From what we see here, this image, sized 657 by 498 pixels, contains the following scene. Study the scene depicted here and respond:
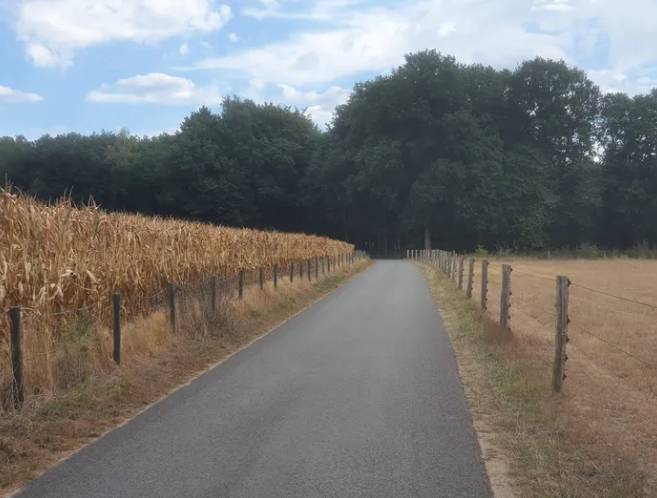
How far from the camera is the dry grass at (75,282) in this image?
8.06 meters

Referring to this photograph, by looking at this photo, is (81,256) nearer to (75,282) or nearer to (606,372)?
(75,282)

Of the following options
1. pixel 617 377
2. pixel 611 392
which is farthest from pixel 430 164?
pixel 611 392

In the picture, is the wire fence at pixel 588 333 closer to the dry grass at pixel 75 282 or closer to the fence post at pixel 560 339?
the fence post at pixel 560 339

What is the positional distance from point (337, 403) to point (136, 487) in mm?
3073

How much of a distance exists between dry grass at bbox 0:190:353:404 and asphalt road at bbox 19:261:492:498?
1.36 metres

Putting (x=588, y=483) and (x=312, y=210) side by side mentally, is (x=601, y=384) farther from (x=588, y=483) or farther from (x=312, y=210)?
(x=312, y=210)

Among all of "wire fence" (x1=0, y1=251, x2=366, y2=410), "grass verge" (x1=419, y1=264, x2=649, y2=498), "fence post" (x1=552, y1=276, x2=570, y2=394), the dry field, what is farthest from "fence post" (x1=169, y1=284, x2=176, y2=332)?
"fence post" (x1=552, y1=276, x2=570, y2=394)

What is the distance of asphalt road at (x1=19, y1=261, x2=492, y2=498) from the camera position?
5039 millimetres

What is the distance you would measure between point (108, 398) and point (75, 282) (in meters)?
2.87

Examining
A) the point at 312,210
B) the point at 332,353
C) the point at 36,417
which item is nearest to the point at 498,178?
the point at 312,210

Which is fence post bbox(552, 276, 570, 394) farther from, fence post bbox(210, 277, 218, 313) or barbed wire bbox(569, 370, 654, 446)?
fence post bbox(210, 277, 218, 313)

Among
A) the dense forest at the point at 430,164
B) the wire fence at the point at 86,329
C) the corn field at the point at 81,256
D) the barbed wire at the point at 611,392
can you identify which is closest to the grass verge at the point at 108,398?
the wire fence at the point at 86,329

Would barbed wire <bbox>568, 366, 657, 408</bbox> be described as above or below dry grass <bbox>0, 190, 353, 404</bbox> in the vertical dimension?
below

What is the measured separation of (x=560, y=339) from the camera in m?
8.10
